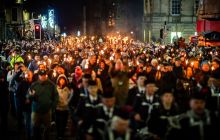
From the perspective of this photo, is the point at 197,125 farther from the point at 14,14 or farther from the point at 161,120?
the point at 14,14

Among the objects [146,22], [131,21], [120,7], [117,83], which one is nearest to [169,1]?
[146,22]

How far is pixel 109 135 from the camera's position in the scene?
6824mm

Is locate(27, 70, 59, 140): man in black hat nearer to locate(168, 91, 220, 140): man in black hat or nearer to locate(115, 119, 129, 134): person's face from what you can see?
locate(168, 91, 220, 140): man in black hat

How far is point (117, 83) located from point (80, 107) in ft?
9.73

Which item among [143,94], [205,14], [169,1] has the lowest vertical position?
[143,94]

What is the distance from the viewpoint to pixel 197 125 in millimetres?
6902

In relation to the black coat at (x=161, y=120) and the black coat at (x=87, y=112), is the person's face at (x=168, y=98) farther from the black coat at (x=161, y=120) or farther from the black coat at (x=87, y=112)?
the black coat at (x=87, y=112)

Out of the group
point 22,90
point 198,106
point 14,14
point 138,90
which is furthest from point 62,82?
point 14,14

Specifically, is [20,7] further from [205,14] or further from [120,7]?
[205,14]

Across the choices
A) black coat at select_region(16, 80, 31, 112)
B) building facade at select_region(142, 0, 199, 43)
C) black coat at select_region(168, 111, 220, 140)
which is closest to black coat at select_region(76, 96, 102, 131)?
black coat at select_region(168, 111, 220, 140)

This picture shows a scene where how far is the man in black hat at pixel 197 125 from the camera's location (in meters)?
6.85

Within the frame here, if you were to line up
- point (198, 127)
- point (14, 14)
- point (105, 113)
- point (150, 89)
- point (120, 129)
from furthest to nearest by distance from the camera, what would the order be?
point (14, 14) < point (150, 89) < point (105, 113) < point (198, 127) < point (120, 129)

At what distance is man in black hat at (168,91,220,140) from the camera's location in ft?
22.5

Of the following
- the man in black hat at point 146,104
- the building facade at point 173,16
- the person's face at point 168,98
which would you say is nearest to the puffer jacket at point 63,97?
the man in black hat at point 146,104
